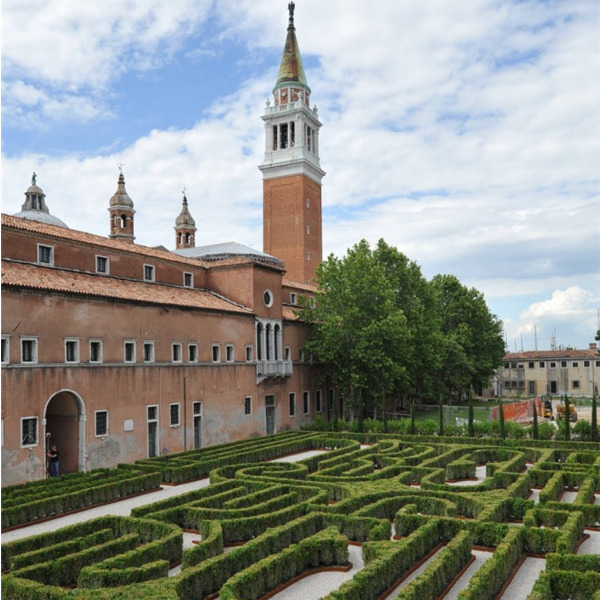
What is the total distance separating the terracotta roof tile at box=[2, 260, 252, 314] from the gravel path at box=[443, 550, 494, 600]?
21.7 m

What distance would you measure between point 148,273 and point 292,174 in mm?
34556

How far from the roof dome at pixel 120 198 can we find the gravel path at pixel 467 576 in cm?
5272

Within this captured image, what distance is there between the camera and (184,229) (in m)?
77.3

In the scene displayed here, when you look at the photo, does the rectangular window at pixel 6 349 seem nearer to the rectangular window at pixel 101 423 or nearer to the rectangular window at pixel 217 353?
the rectangular window at pixel 101 423

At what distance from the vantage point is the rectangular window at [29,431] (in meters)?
27.2

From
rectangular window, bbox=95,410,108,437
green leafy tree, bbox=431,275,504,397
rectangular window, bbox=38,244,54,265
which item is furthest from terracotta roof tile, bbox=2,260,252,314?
green leafy tree, bbox=431,275,504,397

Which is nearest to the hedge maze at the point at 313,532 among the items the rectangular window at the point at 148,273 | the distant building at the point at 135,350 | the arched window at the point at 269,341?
the distant building at the point at 135,350

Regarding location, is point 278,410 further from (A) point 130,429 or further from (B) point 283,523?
(B) point 283,523

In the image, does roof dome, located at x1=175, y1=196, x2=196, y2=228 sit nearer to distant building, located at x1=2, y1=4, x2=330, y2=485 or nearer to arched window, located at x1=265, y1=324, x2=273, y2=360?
distant building, located at x1=2, y1=4, x2=330, y2=485

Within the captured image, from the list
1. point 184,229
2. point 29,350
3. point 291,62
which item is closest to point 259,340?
point 29,350

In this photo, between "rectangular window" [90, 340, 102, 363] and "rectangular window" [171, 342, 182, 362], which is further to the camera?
"rectangular window" [171, 342, 182, 362]

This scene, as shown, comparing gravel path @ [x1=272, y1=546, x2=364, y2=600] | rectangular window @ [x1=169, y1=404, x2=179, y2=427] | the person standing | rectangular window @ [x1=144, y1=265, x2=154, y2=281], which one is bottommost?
gravel path @ [x1=272, y1=546, x2=364, y2=600]

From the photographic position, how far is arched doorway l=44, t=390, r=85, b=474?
3022 centimetres

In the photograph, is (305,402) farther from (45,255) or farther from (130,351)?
(45,255)
